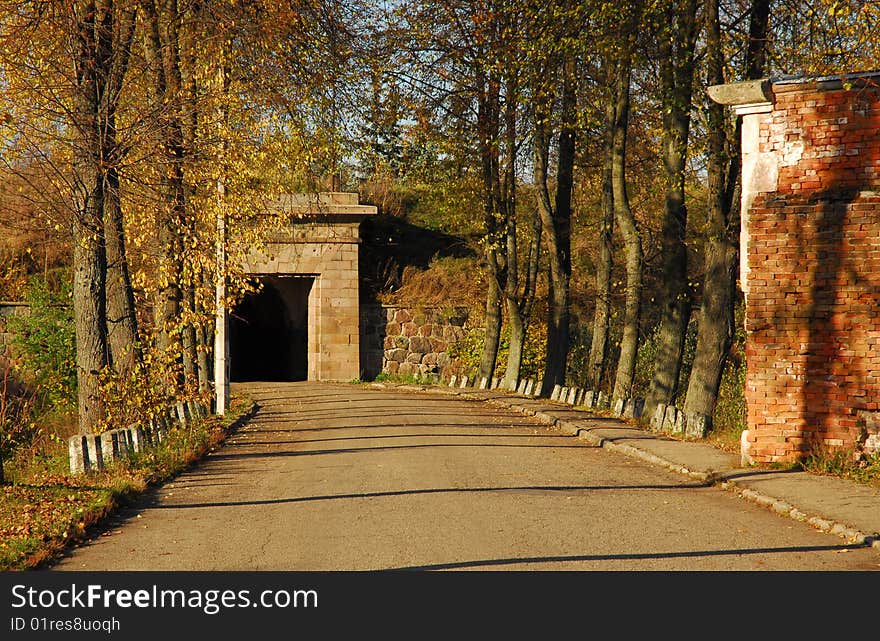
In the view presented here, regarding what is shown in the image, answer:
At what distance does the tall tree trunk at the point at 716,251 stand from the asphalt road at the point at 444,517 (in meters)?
2.19

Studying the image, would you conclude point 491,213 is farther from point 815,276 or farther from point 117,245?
point 815,276

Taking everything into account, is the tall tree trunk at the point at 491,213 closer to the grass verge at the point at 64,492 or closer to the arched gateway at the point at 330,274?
the arched gateway at the point at 330,274

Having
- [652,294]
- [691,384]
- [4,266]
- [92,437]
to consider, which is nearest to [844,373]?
[691,384]

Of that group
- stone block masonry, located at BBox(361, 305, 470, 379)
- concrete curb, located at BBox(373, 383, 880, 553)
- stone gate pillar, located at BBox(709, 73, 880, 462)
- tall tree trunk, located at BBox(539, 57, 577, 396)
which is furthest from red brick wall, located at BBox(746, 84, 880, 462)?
stone block masonry, located at BBox(361, 305, 470, 379)

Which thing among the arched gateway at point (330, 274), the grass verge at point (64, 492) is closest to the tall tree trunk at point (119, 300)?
the grass verge at point (64, 492)

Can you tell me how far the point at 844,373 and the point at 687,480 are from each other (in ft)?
7.42

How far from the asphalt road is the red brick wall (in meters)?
1.71

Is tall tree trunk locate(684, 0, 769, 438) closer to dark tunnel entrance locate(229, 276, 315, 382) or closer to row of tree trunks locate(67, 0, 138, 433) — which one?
row of tree trunks locate(67, 0, 138, 433)

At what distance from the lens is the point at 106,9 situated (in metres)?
14.3

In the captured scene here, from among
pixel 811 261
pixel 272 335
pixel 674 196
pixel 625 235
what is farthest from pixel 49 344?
pixel 272 335

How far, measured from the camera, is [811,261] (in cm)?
1268

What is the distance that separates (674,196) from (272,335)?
27520 millimetres

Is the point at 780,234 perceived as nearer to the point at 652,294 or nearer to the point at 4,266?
the point at 652,294

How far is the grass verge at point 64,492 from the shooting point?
804 cm
